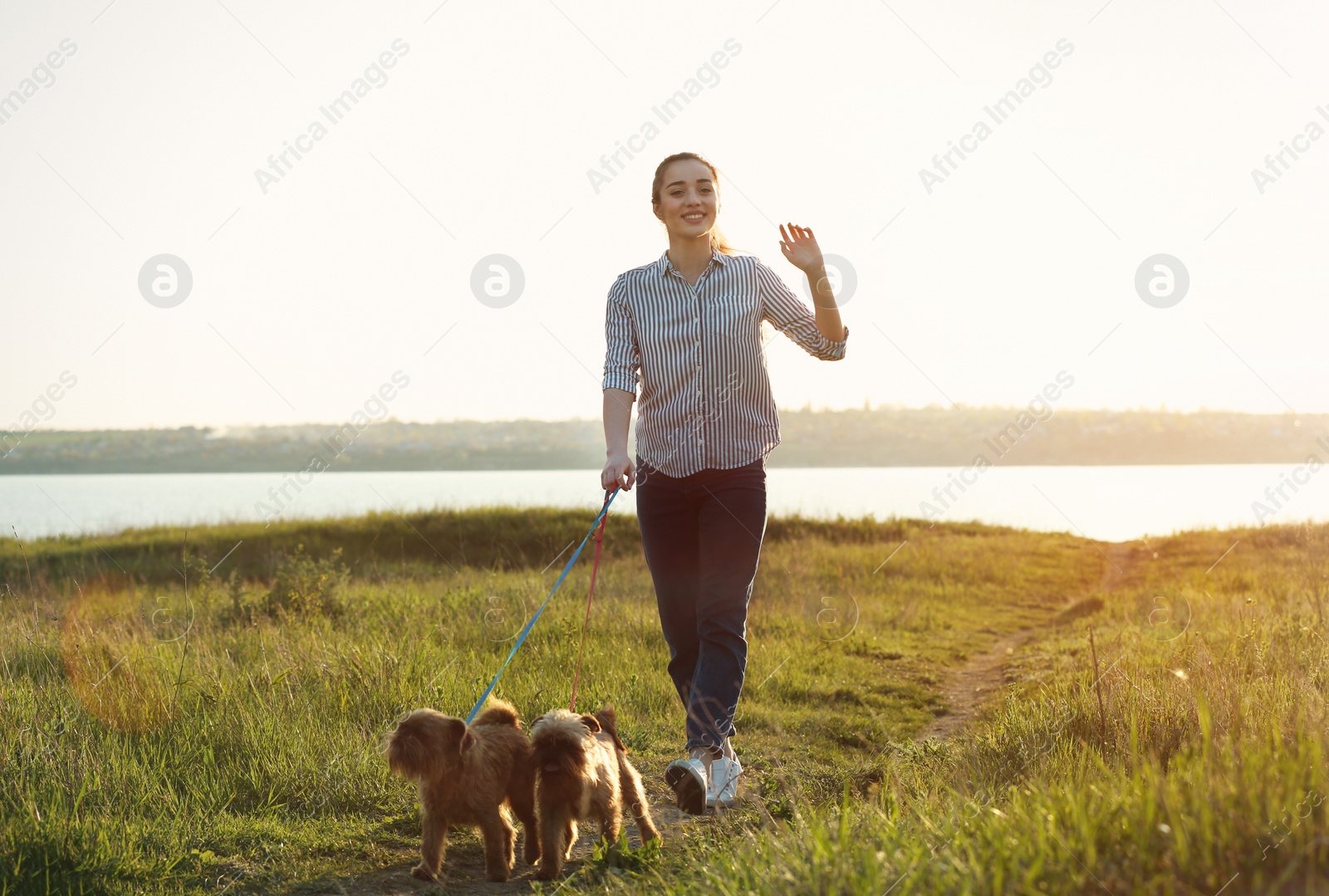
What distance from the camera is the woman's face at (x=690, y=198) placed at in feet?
13.7

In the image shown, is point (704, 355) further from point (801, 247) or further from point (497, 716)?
point (497, 716)

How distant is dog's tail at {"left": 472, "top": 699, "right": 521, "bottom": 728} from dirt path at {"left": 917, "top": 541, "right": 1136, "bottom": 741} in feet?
11.4

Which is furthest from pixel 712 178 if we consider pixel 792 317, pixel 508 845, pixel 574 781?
pixel 508 845

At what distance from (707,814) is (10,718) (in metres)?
3.36

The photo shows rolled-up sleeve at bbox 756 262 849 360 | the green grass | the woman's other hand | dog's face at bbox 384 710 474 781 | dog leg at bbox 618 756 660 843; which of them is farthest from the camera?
rolled-up sleeve at bbox 756 262 849 360

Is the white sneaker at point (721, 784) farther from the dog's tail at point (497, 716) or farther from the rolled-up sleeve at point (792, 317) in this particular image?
the rolled-up sleeve at point (792, 317)

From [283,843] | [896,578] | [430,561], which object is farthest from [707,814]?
[430,561]

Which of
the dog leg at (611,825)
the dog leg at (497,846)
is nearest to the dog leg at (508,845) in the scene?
the dog leg at (497,846)

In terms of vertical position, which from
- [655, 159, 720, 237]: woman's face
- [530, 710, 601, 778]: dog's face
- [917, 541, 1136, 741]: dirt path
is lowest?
[917, 541, 1136, 741]: dirt path

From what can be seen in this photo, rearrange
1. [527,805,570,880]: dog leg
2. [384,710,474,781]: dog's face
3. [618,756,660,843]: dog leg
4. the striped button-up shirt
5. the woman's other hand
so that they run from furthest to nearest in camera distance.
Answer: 1. the striped button-up shirt
2. the woman's other hand
3. [618,756,660,843]: dog leg
4. [527,805,570,880]: dog leg
5. [384,710,474,781]: dog's face

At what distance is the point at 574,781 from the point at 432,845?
0.63 metres

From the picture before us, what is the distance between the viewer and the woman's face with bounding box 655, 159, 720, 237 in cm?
416

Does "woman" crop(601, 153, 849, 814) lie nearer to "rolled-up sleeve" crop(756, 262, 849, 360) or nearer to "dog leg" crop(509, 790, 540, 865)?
"rolled-up sleeve" crop(756, 262, 849, 360)

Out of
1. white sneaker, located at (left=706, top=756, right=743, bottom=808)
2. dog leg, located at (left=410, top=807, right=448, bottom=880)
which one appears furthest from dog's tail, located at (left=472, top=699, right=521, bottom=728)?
white sneaker, located at (left=706, top=756, right=743, bottom=808)
